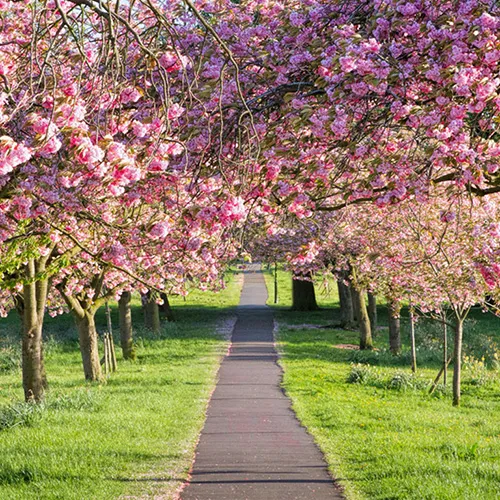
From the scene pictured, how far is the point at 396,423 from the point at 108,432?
5.12 metres

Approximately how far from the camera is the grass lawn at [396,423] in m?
9.22

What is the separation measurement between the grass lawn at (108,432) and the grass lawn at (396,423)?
7.55ft

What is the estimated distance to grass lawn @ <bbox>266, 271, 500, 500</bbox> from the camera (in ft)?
30.2

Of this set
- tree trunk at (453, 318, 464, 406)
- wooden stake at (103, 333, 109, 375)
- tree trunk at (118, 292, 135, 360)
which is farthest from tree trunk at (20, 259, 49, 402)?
tree trunk at (118, 292, 135, 360)

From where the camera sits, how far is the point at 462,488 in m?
8.66

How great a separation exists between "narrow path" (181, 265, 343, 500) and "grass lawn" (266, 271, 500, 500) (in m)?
0.36

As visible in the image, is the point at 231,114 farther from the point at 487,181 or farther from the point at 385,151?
the point at 487,181


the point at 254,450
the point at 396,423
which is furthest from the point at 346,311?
the point at 254,450

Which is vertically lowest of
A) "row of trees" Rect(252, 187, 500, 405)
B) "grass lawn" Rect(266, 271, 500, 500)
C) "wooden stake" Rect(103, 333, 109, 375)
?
"grass lawn" Rect(266, 271, 500, 500)

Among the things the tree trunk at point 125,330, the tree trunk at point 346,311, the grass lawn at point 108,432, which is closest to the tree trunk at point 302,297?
the tree trunk at point 346,311

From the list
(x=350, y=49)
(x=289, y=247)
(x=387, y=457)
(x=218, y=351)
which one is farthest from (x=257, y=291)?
(x=350, y=49)

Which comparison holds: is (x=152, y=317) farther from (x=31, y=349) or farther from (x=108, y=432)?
(x=108, y=432)

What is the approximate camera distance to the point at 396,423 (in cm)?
1345

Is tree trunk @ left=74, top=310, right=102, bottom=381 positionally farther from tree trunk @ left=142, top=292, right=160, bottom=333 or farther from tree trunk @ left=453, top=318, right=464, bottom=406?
tree trunk @ left=142, top=292, right=160, bottom=333
